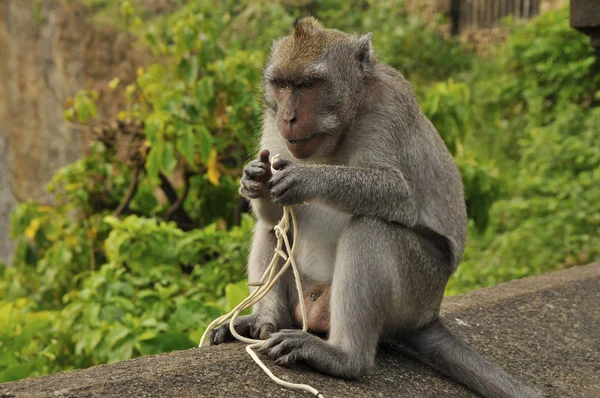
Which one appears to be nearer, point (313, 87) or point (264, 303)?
point (313, 87)

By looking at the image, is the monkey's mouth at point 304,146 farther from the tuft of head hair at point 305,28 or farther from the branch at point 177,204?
the branch at point 177,204

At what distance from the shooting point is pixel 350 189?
3.45m

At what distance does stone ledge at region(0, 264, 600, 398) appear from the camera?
3.03m

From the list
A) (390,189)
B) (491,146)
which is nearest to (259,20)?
(491,146)

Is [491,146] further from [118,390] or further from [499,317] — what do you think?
[118,390]

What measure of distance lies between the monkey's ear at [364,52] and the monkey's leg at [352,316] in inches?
31.1

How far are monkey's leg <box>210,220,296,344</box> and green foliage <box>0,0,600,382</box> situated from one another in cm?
76

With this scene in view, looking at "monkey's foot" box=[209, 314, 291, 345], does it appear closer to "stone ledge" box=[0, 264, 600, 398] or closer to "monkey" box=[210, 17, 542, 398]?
"monkey" box=[210, 17, 542, 398]

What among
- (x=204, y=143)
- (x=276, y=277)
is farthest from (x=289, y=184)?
(x=204, y=143)

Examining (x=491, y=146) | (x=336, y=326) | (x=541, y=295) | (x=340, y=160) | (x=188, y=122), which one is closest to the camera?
(x=336, y=326)

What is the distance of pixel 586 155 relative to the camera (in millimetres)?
9711

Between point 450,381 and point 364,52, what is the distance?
146cm

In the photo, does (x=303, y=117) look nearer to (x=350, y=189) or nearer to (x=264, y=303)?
(x=350, y=189)

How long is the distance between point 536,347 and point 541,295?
0.77 meters
